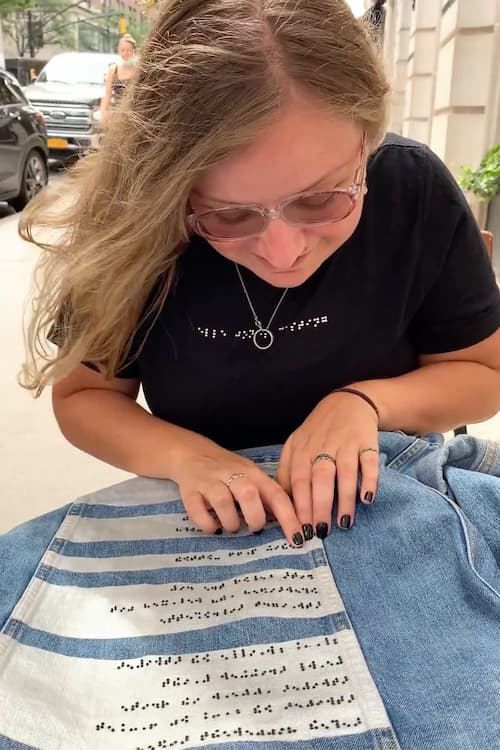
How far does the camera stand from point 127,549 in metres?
0.74

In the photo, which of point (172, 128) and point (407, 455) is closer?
point (172, 128)

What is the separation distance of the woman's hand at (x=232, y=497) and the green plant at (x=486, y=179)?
307 cm

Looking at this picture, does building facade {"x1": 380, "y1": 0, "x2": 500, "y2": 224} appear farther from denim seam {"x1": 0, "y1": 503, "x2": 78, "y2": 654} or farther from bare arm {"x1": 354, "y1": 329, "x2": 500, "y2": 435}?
denim seam {"x1": 0, "y1": 503, "x2": 78, "y2": 654}

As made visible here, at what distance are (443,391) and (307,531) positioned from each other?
354 mm

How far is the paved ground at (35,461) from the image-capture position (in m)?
1.93

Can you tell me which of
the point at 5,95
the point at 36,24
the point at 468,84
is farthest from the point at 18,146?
the point at 36,24

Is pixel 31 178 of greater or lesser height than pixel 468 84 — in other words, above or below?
below

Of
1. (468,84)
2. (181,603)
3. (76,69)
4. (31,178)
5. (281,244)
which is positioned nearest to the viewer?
(181,603)

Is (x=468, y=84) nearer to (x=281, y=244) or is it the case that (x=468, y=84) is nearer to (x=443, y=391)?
(x=443, y=391)

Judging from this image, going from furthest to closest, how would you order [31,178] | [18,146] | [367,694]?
1. [31,178]
2. [18,146]
3. [367,694]

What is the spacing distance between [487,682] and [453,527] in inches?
6.4

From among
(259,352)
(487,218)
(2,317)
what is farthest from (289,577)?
(487,218)

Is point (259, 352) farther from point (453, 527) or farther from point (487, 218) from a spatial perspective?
point (487, 218)

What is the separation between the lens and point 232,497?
76 cm
